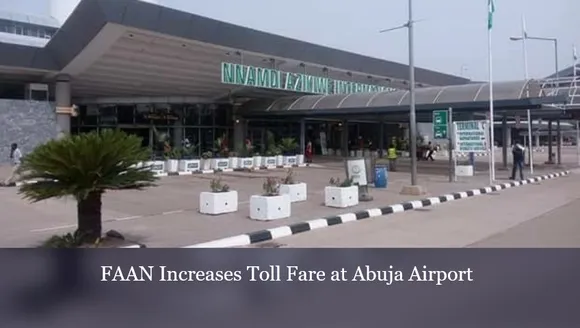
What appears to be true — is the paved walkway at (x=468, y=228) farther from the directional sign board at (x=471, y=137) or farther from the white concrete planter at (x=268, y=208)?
the directional sign board at (x=471, y=137)

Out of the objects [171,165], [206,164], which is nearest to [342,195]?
[171,165]

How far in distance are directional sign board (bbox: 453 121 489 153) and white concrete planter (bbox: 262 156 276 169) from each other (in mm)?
11269

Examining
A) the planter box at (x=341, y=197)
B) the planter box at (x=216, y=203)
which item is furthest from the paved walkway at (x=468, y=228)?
the planter box at (x=216, y=203)

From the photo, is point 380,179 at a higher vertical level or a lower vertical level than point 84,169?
lower

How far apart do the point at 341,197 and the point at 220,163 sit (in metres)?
14.7

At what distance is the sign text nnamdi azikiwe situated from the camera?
22.5 m

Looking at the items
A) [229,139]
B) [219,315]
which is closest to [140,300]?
[219,315]

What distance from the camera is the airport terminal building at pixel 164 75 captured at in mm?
21688

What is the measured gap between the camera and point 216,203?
1104 cm

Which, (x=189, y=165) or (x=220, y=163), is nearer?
(x=189, y=165)

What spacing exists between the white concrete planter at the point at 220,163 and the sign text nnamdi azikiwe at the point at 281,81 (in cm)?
427

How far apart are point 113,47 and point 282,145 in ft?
36.8

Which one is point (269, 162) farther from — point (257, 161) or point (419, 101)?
point (419, 101)

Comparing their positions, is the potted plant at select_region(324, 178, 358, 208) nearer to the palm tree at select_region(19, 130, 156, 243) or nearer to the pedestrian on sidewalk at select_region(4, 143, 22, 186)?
the palm tree at select_region(19, 130, 156, 243)
